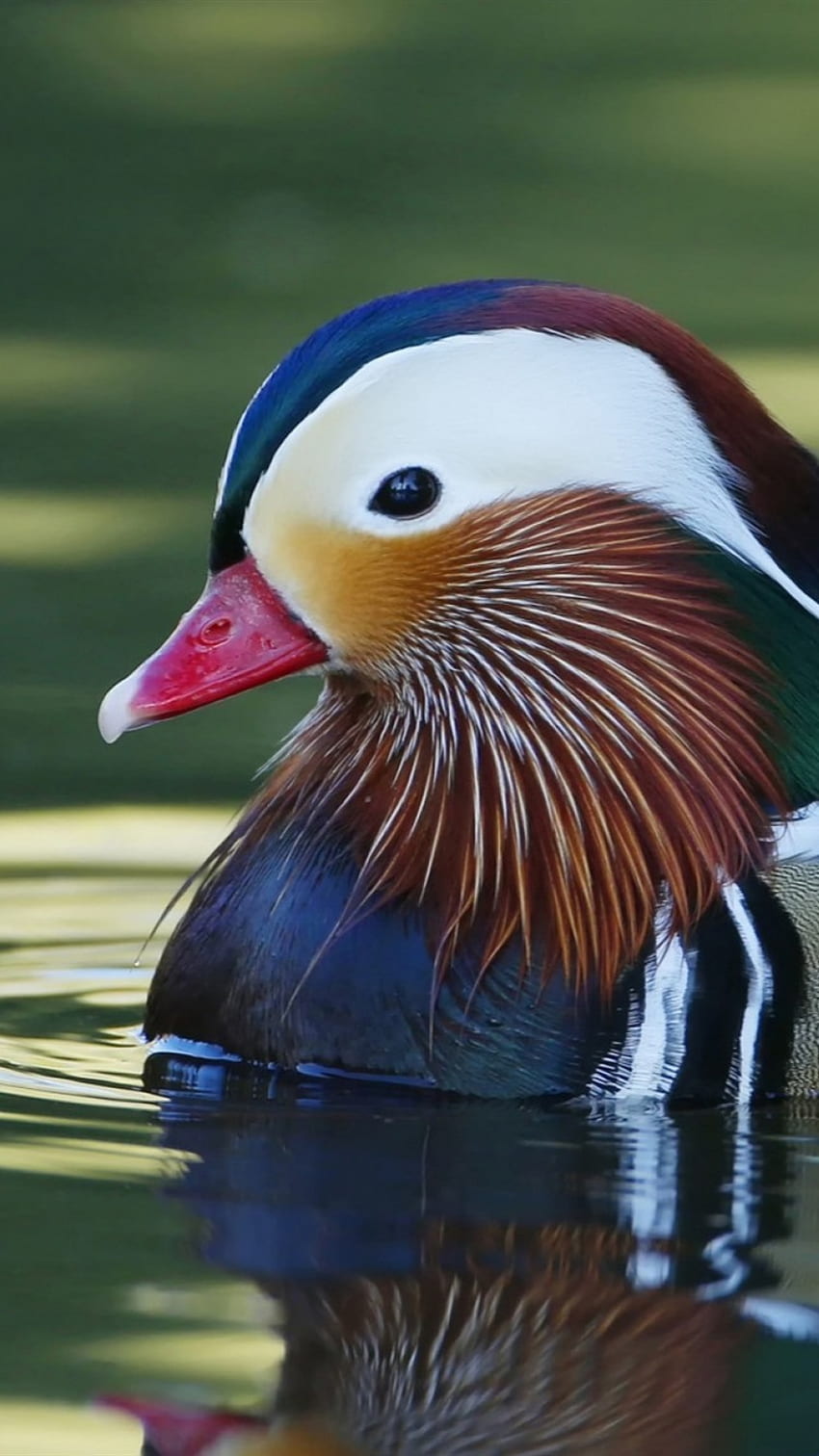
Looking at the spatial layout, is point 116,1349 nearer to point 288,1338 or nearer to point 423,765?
point 288,1338

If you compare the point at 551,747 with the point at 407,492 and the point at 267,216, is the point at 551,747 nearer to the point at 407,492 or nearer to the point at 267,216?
the point at 407,492

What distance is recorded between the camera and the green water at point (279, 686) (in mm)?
3332

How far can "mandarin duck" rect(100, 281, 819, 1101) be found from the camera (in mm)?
4141

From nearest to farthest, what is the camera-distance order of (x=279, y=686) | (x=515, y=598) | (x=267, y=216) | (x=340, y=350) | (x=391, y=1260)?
(x=391, y=1260) < (x=340, y=350) < (x=515, y=598) < (x=279, y=686) < (x=267, y=216)

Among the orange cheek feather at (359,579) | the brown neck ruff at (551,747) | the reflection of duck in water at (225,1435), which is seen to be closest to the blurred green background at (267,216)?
the brown neck ruff at (551,747)

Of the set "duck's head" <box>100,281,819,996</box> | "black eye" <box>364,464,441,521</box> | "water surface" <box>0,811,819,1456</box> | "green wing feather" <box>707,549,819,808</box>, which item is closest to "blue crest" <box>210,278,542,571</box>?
"duck's head" <box>100,281,819,996</box>

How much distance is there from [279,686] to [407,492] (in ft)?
6.28

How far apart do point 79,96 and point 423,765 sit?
4.31 metres

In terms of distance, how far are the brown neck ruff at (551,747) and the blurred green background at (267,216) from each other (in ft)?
3.93

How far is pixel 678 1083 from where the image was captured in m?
4.19

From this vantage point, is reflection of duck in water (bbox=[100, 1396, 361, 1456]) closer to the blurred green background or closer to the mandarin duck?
the mandarin duck

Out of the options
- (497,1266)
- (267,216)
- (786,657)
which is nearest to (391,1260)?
(497,1266)

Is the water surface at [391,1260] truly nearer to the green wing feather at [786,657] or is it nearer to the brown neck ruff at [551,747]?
the brown neck ruff at [551,747]

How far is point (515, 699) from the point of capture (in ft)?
14.7
